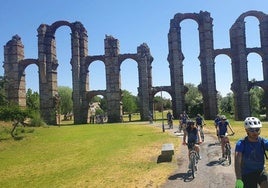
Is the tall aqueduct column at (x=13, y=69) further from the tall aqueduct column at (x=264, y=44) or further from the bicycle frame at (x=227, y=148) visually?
the bicycle frame at (x=227, y=148)

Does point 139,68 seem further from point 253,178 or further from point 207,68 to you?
point 253,178

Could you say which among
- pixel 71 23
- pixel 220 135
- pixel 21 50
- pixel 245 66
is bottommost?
pixel 220 135

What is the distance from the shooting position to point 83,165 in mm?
17375

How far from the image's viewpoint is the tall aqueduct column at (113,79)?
56.9 meters

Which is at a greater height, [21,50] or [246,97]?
[21,50]

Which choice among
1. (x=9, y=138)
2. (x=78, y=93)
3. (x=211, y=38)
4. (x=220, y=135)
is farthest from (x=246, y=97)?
(x=220, y=135)

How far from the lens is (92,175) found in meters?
14.8

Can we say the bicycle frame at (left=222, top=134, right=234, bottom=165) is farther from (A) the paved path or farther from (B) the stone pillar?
(B) the stone pillar

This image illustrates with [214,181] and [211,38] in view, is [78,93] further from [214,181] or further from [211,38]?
[214,181]

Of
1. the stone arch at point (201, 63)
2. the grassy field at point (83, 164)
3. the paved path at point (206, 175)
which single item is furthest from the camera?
the stone arch at point (201, 63)

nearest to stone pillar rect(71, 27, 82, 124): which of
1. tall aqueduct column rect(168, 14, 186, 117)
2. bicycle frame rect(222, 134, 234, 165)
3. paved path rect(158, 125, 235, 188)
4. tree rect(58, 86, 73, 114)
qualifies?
tall aqueduct column rect(168, 14, 186, 117)

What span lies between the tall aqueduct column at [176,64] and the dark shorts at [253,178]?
160 feet

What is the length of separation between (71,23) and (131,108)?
3453 cm

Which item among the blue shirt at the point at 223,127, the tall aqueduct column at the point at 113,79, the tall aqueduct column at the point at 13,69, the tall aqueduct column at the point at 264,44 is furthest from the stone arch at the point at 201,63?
the blue shirt at the point at 223,127
